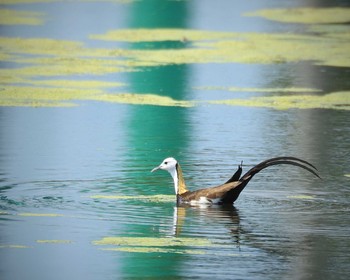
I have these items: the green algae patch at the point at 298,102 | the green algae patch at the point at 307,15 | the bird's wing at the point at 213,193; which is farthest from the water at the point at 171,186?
the green algae patch at the point at 307,15

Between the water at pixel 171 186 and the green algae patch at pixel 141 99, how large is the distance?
233mm

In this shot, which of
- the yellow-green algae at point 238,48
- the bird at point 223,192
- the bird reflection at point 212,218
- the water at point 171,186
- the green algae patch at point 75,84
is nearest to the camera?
the water at point 171,186

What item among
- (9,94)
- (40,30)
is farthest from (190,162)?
(40,30)

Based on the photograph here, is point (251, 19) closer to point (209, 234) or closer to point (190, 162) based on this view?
point (190, 162)

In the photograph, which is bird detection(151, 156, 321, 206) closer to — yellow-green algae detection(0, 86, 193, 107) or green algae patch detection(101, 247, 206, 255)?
green algae patch detection(101, 247, 206, 255)

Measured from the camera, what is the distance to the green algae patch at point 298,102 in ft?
61.6

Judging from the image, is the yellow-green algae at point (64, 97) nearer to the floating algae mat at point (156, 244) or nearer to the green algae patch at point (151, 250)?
the floating algae mat at point (156, 244)

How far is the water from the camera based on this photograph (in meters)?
9.69

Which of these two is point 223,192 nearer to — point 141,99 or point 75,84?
point 141,99

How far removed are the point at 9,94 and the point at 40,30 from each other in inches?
373

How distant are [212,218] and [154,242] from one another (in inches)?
46.3

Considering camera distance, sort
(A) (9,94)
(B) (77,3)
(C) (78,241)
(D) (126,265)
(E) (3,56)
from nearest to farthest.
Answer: (D) (126,265), (C) (78,241), (A) (9,94), (E) (3,56), (B) (77,3)

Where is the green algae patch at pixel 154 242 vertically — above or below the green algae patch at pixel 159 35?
below

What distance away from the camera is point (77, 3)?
36719mm
